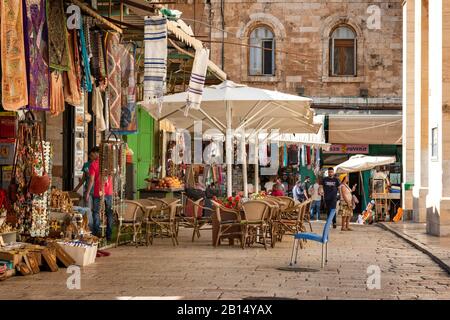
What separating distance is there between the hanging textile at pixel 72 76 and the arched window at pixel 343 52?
924 inches

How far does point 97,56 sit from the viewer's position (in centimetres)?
1775

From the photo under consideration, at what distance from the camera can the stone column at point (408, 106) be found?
→ 32.0 meters

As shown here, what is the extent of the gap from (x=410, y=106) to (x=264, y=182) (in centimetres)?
816

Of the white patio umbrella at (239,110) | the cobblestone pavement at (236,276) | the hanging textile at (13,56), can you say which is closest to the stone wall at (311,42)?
the white patio umbrella at (239,110)

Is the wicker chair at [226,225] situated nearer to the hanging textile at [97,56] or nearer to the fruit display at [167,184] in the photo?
the hanging textile at [97,56]

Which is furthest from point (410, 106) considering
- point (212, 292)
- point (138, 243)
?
point (212, 292)

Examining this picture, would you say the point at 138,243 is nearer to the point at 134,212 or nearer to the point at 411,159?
the point at 134,212

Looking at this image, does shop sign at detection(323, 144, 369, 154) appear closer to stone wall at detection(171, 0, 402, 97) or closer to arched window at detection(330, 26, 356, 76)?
stone wall at detection(171, 0, 402, 97)

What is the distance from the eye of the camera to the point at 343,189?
28.6m

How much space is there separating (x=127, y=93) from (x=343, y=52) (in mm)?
20982

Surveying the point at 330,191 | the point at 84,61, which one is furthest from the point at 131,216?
the point at 330,191

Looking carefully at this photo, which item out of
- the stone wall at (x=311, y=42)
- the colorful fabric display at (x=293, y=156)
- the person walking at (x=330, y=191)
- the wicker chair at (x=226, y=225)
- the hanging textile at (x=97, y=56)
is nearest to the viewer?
the hanging textile at (x=97, y=56)

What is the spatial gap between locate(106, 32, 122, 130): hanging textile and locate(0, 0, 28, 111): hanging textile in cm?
424

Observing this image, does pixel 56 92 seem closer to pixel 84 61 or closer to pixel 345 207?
pixel 84 61
